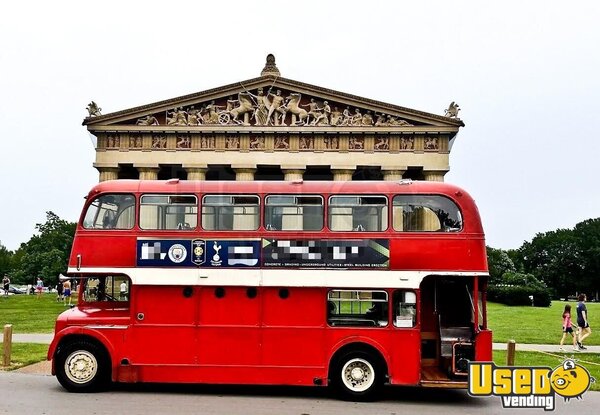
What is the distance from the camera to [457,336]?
1407cm

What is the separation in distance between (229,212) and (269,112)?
130 feet

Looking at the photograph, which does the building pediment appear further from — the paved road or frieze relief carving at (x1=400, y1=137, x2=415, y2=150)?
the paved road

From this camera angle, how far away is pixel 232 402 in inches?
518

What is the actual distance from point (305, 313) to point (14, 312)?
3001 cm

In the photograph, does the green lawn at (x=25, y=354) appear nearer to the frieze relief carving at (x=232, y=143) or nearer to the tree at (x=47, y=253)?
the frieze relief carving at (x=232, y=143)

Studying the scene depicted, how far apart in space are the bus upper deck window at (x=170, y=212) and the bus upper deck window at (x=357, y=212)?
9.65 ft

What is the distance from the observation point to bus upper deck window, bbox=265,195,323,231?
46.5 feet

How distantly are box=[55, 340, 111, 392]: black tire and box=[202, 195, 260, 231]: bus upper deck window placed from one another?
3491mm

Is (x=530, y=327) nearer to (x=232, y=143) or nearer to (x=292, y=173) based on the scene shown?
(x=292, y=173)

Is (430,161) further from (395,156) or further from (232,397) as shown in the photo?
(232,397)

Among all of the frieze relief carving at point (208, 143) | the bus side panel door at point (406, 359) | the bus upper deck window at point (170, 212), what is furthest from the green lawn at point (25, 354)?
the frieze relief carving at point (208, 143)

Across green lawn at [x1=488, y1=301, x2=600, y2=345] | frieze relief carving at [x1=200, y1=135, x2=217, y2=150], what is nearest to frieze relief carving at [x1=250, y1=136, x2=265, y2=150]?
frieze relief carving at [x1=200, y1=135, x2=217, y2=150]

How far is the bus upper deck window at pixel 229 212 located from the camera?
A: 14.3 meters

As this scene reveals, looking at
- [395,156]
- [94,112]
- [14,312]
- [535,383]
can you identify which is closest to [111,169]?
[94,112]
